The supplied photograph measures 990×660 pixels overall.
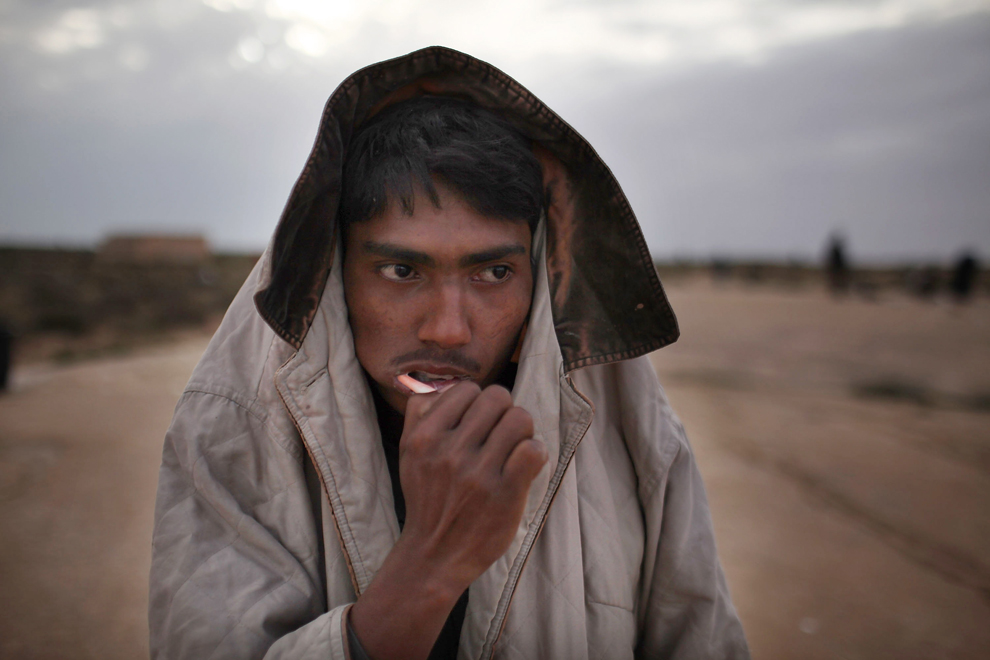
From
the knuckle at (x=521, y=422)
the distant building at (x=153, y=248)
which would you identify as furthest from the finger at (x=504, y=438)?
the distant building at (x=153, y=248)

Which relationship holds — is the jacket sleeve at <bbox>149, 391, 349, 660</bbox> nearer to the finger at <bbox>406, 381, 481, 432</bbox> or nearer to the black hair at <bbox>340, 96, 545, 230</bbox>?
the finger at <bbox>406, 381, 481, 432</bbox>

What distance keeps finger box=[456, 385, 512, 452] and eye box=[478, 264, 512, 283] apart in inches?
19.9

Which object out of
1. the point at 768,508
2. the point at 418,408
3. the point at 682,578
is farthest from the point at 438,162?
the point at 768,508

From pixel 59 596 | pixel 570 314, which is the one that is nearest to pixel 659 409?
pixel 570 314

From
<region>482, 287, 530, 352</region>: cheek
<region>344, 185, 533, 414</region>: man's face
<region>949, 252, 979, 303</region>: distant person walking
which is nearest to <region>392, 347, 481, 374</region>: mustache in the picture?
<region>344, 185, 533, 414</region>: man's face

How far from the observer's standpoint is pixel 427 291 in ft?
5.19

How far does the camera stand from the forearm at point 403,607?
46.7 inches

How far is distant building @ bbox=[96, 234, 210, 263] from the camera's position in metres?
37.9

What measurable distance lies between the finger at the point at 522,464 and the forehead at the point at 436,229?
61 cm

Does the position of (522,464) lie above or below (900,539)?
above

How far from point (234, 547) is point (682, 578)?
1.20m

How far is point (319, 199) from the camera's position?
5.24 ft

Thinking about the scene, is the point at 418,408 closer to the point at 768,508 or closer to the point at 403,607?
the point at 403,607

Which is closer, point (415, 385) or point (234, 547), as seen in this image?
point (234, 547)
